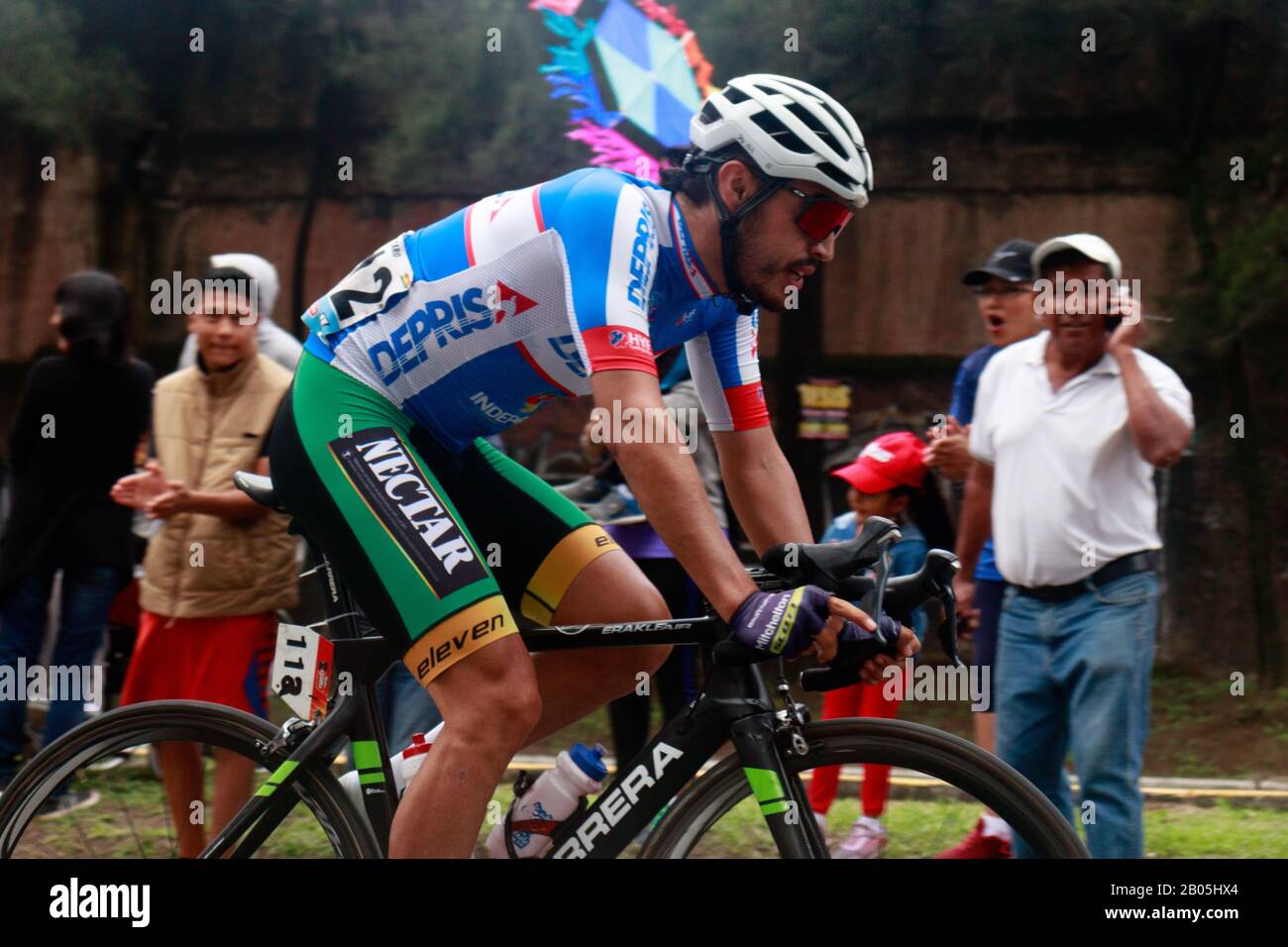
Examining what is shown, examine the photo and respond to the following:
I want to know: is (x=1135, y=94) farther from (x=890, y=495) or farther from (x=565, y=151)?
(x=890, y=495)

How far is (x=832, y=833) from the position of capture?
3996 mm

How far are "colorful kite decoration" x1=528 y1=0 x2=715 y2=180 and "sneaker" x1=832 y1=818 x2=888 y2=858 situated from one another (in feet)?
13.6

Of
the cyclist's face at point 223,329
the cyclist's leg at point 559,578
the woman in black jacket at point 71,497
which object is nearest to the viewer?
the cyclist's leg at point 559,578

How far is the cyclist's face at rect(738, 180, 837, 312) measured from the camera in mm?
3205

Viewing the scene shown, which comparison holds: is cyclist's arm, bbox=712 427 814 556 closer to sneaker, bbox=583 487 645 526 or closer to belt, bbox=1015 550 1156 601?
belt, bbox=1015 550 1156 601

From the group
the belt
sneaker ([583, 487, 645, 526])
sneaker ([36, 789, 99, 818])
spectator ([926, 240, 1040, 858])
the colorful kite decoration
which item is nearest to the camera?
sneaker ([36, 789, 99, 818])

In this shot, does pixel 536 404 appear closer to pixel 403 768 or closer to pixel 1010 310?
pixel 403 768

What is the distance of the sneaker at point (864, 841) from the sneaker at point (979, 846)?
18 centimetres

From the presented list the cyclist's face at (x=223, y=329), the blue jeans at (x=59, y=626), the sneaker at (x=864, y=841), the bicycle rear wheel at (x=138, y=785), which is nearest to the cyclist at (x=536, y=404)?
the bicycle rear wheel at (x=138, y=785)

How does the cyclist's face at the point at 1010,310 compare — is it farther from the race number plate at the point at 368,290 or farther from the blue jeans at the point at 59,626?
the blue jeans at the point at 59,626

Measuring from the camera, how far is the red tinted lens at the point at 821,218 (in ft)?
10.5

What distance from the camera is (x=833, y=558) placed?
301cm

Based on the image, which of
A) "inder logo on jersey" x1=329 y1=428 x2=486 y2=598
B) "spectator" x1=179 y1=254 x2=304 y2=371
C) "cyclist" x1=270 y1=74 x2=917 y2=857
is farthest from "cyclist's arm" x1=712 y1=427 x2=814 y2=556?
"spectator" x1=179 y1=254 x2=304 y2=371

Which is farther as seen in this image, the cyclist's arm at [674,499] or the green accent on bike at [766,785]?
the green accent on bike at [766,785]
